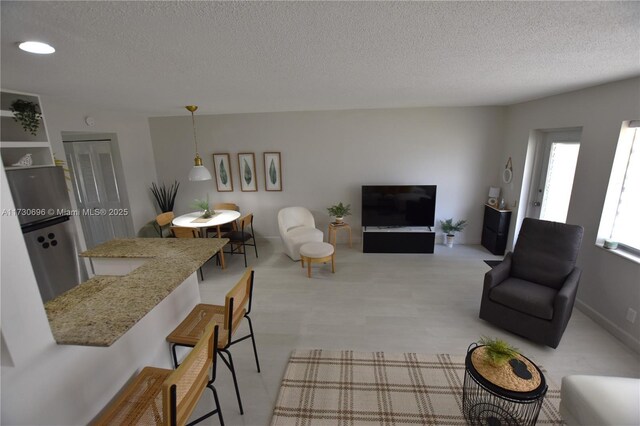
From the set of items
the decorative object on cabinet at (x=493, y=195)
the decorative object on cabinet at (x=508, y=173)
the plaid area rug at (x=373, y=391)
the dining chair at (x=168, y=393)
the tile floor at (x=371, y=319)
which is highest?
the decorative object on cabinet at (x=508, y=173)

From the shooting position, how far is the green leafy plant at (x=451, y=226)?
489 centimetres

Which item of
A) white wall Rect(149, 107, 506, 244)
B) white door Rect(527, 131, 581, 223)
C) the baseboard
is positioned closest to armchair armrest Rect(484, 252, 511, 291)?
the baseboard

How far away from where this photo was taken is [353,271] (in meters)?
4.16

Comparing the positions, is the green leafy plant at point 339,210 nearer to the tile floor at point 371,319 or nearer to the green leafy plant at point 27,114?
the tile floor at point 371,319

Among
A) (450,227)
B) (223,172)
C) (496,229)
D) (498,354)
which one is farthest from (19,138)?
(496,229)

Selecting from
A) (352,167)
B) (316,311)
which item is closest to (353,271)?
(316,311)

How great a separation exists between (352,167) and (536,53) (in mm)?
3296

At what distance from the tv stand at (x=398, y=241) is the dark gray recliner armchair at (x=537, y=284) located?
5.47 feet


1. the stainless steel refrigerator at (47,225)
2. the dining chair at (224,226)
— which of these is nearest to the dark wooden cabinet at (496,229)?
the dining chair at (224,226)

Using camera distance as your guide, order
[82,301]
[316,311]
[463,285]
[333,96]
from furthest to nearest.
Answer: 1. [463,285]
2. [333,96]
3. [316,311]
4. [82,301]

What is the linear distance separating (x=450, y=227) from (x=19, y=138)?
6.02 metres

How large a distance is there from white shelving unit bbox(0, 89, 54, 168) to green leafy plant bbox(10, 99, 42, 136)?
0.13ft

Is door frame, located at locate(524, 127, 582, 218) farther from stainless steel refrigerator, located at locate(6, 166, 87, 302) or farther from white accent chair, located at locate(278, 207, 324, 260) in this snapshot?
stainless steel refrigerator, located at locate(6, 166, 87, 302)

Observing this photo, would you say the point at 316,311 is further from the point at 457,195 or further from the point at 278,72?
the point at 457,195
